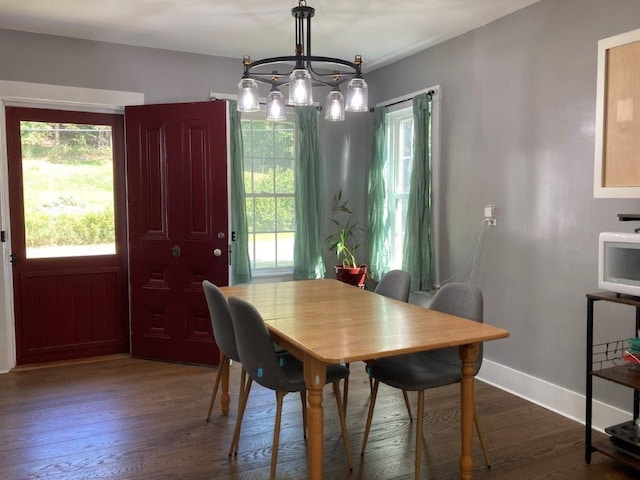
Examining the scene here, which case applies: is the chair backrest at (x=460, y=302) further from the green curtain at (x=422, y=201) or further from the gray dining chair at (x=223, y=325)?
the green curtain at (x=422, y=201)

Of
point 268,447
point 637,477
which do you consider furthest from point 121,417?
point 637,477

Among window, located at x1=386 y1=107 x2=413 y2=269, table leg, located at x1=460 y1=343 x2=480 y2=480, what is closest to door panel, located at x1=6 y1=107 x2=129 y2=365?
window, located at x1=386 y1=107 x2=413 y2=269

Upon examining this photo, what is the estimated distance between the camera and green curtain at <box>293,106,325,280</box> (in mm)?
4672

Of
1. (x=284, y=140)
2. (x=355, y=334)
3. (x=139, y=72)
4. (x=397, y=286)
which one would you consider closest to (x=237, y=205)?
(x=284, y=140)

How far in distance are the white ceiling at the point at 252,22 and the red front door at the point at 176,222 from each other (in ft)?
1.83

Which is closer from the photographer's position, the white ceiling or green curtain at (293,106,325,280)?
the white ceiling

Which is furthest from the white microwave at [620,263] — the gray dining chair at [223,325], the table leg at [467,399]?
the gray dining chair at [223,325]

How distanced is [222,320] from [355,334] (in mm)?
851

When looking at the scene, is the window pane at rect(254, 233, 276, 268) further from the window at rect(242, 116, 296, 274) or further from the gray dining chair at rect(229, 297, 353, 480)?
the gray dining chair at rect(229, 297, 353, 480)

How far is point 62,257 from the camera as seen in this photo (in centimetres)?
414

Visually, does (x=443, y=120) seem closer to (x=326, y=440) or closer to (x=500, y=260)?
(x=500, y=260)

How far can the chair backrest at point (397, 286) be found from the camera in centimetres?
316

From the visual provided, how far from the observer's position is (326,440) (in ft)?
9.26

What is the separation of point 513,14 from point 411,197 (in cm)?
150
